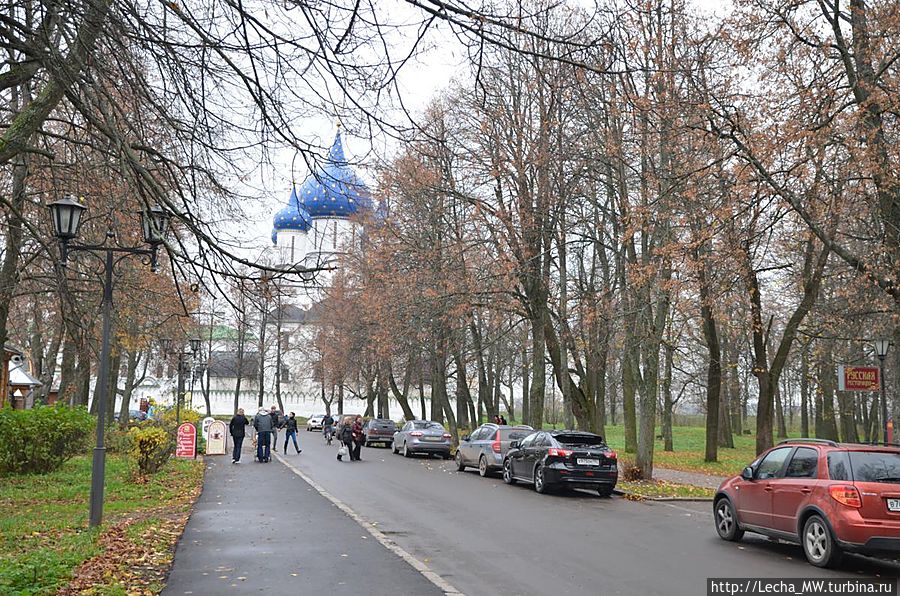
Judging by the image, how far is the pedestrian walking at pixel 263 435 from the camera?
2802 centimetres

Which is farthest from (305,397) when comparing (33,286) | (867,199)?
(867,199)

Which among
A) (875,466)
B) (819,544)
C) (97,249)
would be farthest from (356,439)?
(875,466)

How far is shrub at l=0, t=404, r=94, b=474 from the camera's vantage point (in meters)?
20.3

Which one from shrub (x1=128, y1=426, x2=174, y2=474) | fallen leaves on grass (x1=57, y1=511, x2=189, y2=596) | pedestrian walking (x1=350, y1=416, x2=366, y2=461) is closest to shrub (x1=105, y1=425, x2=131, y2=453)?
pedestrian walking (x1=350, y1=416, x2=366, y2=461)

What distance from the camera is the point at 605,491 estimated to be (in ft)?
65.7

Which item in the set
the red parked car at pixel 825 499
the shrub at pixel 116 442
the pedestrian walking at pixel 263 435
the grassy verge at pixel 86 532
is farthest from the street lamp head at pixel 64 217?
the shrub at pixel 116 442

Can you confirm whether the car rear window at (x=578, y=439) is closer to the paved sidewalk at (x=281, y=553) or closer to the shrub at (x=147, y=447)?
the paved sidewalk at (x=281, y=553)

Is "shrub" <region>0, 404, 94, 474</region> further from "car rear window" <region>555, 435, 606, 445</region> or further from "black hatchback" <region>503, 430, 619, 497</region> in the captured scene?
"car rear window" <region>555, 435, 606, 445</region>

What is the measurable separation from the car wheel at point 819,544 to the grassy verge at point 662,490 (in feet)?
28.3

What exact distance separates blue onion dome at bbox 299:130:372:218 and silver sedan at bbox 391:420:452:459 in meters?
26.5

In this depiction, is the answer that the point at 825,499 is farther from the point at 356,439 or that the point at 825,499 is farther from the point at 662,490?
the point at 356,439

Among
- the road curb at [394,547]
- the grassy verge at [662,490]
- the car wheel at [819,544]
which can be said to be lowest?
the grassy verge at [662,490]

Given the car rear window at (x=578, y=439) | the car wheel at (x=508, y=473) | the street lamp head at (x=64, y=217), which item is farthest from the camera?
the car wheel at (x=508, y=473)

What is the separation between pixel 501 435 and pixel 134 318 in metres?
10.8
